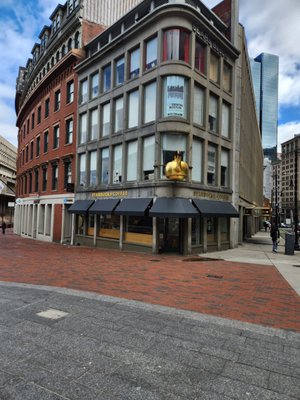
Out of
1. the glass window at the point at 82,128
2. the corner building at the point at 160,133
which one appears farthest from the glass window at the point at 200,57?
the glass window at the point at 82,128

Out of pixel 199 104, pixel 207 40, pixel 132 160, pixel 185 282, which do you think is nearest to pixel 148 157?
pixel 132 160

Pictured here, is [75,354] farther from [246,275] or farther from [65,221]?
[65,221]

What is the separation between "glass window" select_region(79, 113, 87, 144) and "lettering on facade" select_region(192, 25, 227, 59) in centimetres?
1074

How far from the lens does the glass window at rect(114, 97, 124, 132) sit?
2066cm

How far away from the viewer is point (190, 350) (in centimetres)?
464

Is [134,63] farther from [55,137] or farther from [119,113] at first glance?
[55,137]

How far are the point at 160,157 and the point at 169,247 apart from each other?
543 centimetres

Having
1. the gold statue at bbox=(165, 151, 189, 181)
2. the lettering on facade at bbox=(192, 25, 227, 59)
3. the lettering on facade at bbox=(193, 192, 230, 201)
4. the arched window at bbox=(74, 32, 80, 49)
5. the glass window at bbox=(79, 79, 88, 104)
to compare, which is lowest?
the lettering on facade at bbox=(193, 192, 230, 201)

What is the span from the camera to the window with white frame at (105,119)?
21797mm

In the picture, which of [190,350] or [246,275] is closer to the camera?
[190,350]

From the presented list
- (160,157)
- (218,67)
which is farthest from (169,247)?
(218,67)

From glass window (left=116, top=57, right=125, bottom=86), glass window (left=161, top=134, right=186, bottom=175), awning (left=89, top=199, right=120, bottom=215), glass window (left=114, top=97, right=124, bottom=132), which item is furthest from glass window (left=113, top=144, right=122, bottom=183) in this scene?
glass window (left=116, top=57, right=125, bottom=86)

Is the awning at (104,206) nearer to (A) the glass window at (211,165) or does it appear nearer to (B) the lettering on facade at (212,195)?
(B) the lettering on facade at (212,195)

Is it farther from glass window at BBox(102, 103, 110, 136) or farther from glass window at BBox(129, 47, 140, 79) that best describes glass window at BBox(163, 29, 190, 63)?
glass window at BBox(102, 103, 110, 136)
